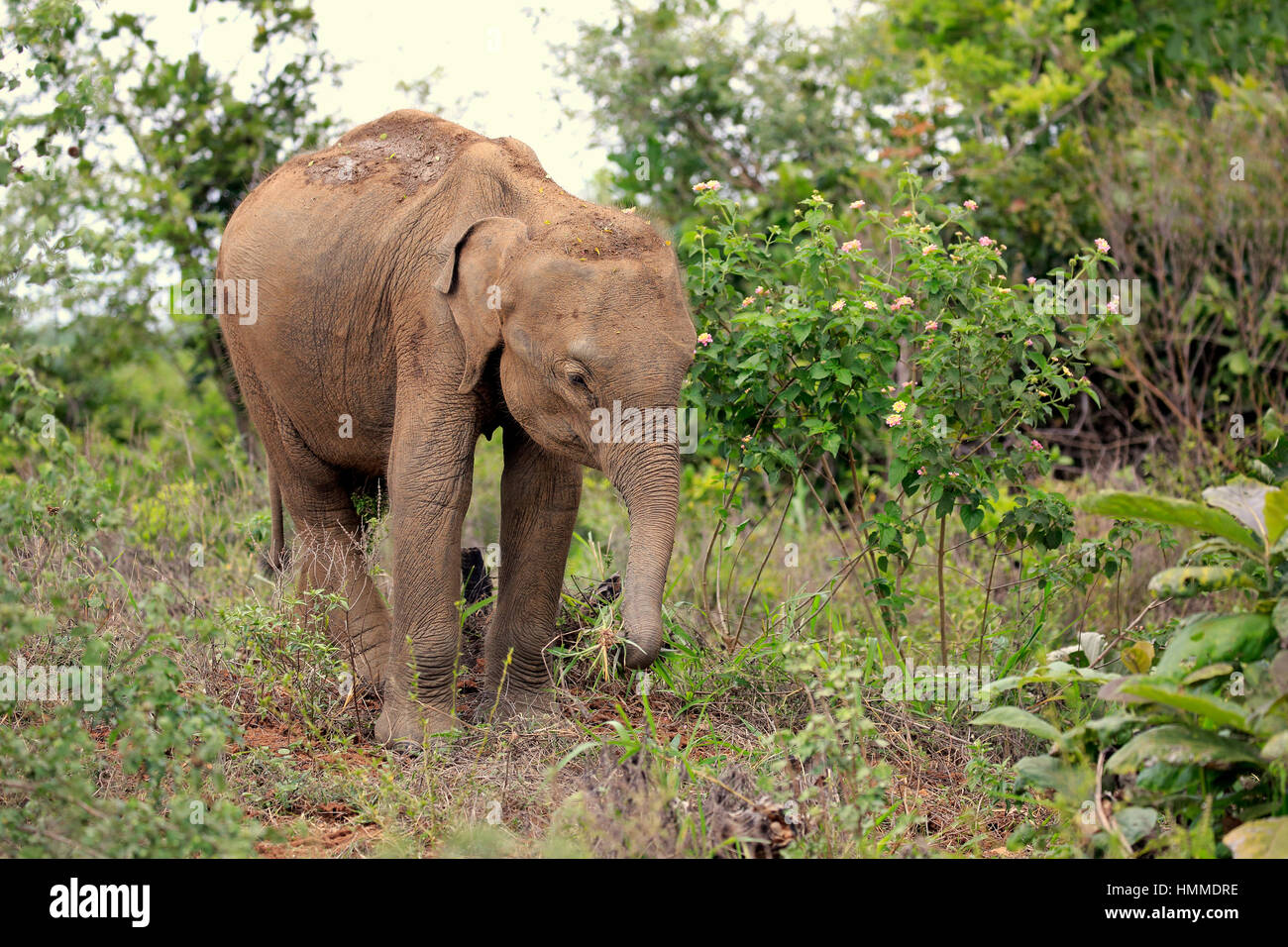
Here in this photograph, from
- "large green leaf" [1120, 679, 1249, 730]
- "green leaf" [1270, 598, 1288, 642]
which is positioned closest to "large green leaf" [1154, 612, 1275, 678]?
"green leaf" [1270, 598, 1288, 642]

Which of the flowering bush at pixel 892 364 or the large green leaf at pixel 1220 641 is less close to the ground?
the flowering bush at pixel 892 364

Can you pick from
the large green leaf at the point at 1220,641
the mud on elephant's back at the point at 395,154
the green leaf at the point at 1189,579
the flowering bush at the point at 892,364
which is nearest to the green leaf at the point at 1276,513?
the green leaf at the point at 1189,579

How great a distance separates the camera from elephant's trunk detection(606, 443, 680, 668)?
512cm

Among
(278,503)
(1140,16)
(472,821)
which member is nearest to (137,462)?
(278,503)

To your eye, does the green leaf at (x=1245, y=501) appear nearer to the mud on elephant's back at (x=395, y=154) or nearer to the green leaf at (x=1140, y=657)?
the green leaf at (x=1140, y=657)

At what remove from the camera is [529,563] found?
6.53m

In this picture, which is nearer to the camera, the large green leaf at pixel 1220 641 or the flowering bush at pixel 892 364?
the large green leaf at pixel 1220 641

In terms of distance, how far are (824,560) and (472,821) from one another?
4801 millimetres

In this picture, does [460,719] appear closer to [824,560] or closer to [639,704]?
[639,704]

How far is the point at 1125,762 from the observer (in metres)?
4.34

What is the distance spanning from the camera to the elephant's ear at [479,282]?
5719 mm

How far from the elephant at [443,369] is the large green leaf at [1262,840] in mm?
2039

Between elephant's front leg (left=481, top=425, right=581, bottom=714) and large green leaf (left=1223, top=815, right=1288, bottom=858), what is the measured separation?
10.7 feet

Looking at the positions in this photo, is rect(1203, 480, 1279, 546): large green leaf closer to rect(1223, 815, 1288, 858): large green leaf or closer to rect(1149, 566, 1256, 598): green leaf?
rect(1149, 566, 1256, 598): green leaf
